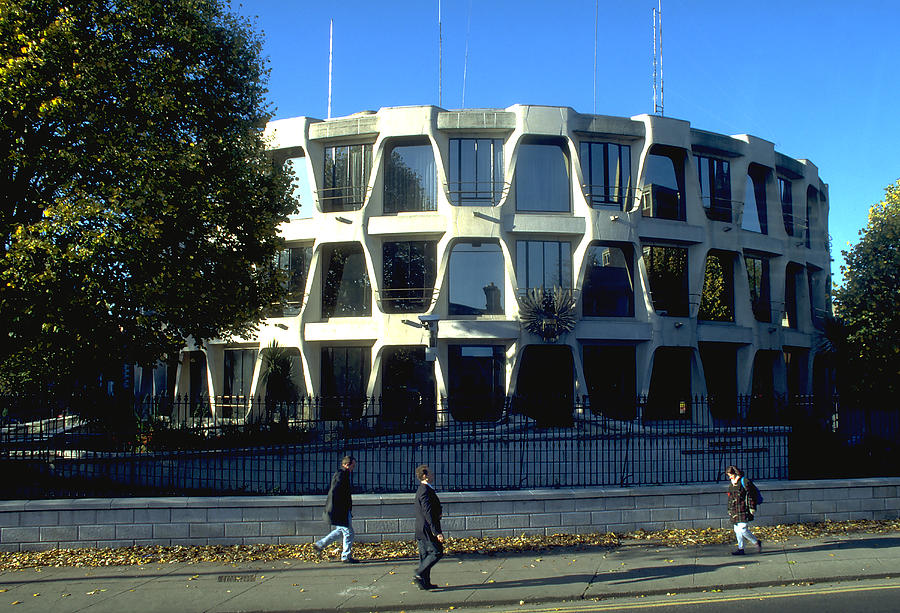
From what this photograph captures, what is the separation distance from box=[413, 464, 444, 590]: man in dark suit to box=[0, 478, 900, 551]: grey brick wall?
1.87m

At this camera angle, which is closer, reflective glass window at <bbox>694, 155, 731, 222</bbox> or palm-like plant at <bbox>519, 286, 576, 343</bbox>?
palm-like plant at <bbox>519, 286, 576, 343</bbox>

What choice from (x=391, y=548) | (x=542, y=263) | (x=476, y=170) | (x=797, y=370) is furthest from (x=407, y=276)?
(x=797, y=370)

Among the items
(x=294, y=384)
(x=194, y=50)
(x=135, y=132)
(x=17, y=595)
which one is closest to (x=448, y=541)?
(x=17, y=595)

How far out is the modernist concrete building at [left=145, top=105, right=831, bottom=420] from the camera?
2961cm

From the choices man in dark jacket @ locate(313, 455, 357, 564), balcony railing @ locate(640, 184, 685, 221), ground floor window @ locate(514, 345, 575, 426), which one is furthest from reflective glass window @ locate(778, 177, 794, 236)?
man in dark jacket @ locate(313, 455, 357, 564)

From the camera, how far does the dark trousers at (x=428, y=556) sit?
9.50m

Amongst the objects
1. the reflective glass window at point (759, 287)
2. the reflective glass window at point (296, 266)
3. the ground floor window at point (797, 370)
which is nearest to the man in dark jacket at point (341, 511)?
the reflective glass window at point (296, 266)

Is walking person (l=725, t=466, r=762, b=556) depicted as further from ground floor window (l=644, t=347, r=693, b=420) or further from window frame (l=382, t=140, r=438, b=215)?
ground floor window (l=644, t=347, r=693, b=420)

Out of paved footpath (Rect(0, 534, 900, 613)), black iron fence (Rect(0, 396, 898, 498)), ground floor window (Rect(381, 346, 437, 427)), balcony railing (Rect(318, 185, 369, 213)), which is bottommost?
paved footpath (Rect(0, 534, 900, 613))

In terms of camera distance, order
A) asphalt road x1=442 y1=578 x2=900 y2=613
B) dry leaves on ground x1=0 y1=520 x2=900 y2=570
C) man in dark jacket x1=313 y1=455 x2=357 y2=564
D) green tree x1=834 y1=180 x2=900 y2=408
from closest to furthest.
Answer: asphalt road x1=442 y1=578 x2=900 y2=613, man in dark jacket x1=313 y1=455 x2=357 y2=564, dry leaves on ground x1=0 y1=520 x2=900 y2=570, green tree x1=834 y1=180 x2=900 y2=408

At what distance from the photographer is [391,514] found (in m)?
11.7

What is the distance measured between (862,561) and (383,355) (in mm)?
21374

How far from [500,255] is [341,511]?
20443 mm

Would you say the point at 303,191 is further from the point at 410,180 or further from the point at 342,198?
the point at 410,180
